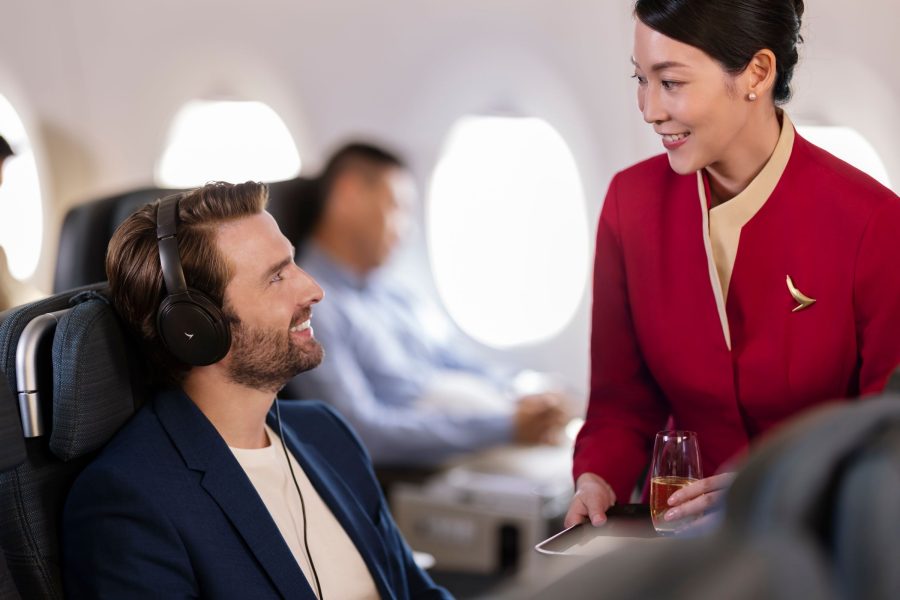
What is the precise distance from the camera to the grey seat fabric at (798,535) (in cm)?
52

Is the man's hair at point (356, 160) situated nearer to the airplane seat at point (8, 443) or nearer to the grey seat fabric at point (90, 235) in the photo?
the grey seat fabric at point (90, 235)

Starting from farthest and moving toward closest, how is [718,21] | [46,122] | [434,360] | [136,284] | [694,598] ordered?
[46,122], [434,360], [136,284], [718,21], [694,598]

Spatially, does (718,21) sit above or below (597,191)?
above

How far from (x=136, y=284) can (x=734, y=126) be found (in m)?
0.94

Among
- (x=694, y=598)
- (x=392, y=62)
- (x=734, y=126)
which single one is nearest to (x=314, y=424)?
(x=734, y=126)

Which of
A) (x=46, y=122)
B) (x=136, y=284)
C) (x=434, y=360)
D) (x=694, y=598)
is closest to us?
(x=694, y=598)

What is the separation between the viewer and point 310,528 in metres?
1.85

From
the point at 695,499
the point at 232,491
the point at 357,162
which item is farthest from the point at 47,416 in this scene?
the point at 357,162

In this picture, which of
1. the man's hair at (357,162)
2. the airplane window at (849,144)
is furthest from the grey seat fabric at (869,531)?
the man's hair at (357,162)

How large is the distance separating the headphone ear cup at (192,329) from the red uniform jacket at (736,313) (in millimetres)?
602

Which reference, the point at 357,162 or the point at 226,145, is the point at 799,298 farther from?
the point at 226,145

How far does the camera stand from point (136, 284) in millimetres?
1758

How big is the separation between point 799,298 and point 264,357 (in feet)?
2.82

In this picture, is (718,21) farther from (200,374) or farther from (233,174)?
(233,174)
